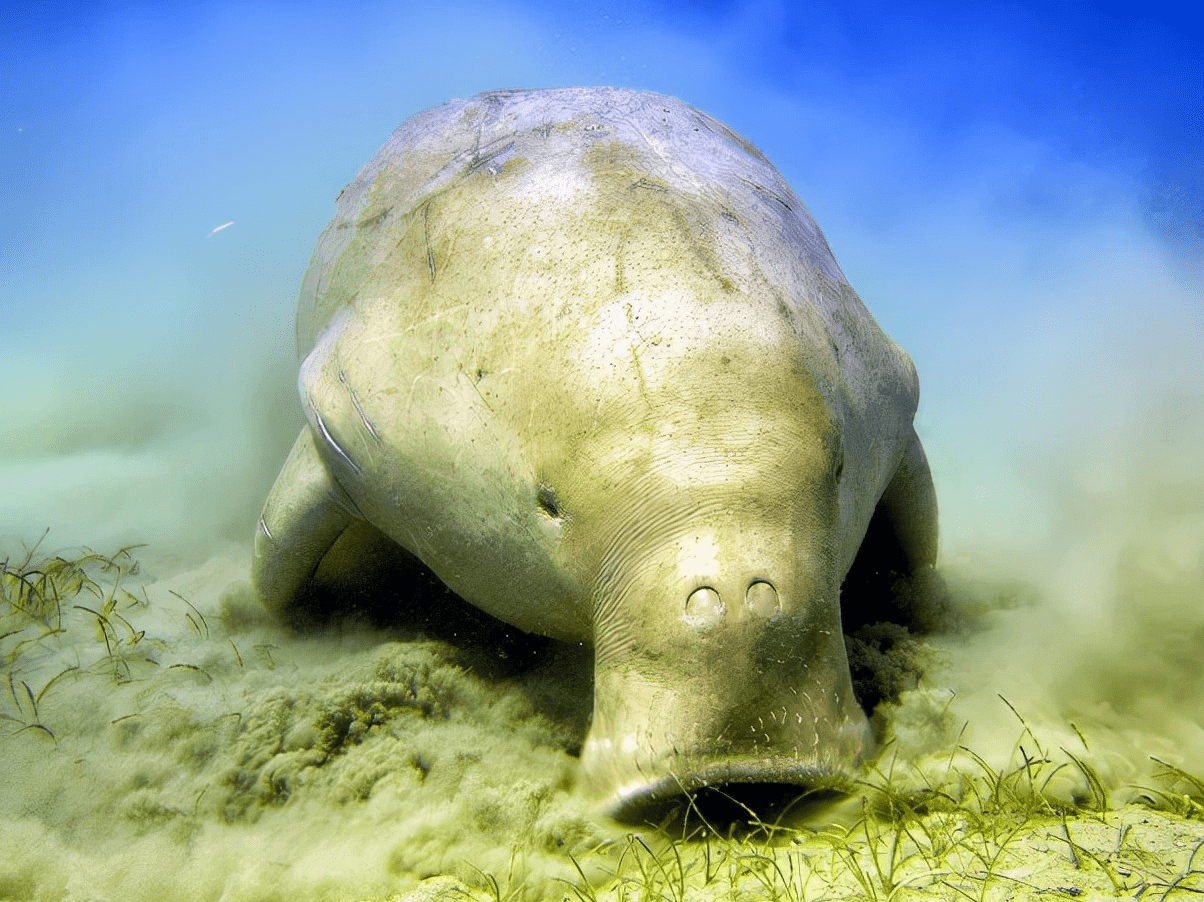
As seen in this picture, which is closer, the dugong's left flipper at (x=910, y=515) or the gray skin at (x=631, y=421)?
the gray skin at (x=631, y=421)

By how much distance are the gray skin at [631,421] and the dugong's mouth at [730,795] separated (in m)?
0.01

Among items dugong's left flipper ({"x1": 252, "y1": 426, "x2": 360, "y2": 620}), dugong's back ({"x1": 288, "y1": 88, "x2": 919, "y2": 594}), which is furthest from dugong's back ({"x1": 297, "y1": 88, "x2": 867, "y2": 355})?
dugong's left flipper ({"x1": 252, "y1": 426, "x2": 360, "y2": 620})

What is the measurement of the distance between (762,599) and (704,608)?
0.44ft

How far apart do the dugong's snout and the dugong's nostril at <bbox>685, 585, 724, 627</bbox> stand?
0.08ft

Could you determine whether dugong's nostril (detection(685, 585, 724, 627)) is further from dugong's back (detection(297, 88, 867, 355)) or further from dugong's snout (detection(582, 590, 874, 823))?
dugong's back (detection(297, 88, 867, 355))

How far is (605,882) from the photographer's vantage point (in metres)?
2.35

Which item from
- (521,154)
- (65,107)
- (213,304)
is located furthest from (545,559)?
(65,107)

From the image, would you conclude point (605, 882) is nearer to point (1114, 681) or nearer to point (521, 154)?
point (1114, 681)

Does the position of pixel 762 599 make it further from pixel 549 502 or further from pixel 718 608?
pixel 549 502

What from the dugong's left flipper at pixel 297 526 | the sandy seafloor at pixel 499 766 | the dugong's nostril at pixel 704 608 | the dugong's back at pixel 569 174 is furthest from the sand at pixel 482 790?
the dugong's back at pixel 569 174

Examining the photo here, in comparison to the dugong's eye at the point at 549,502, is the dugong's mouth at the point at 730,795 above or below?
below

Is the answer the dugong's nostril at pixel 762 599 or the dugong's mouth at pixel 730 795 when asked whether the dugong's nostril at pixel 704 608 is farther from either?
the dugong's mouth at pixel 730 795

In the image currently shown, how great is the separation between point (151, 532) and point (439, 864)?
179 inches

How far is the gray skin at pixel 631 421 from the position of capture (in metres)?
2.27
